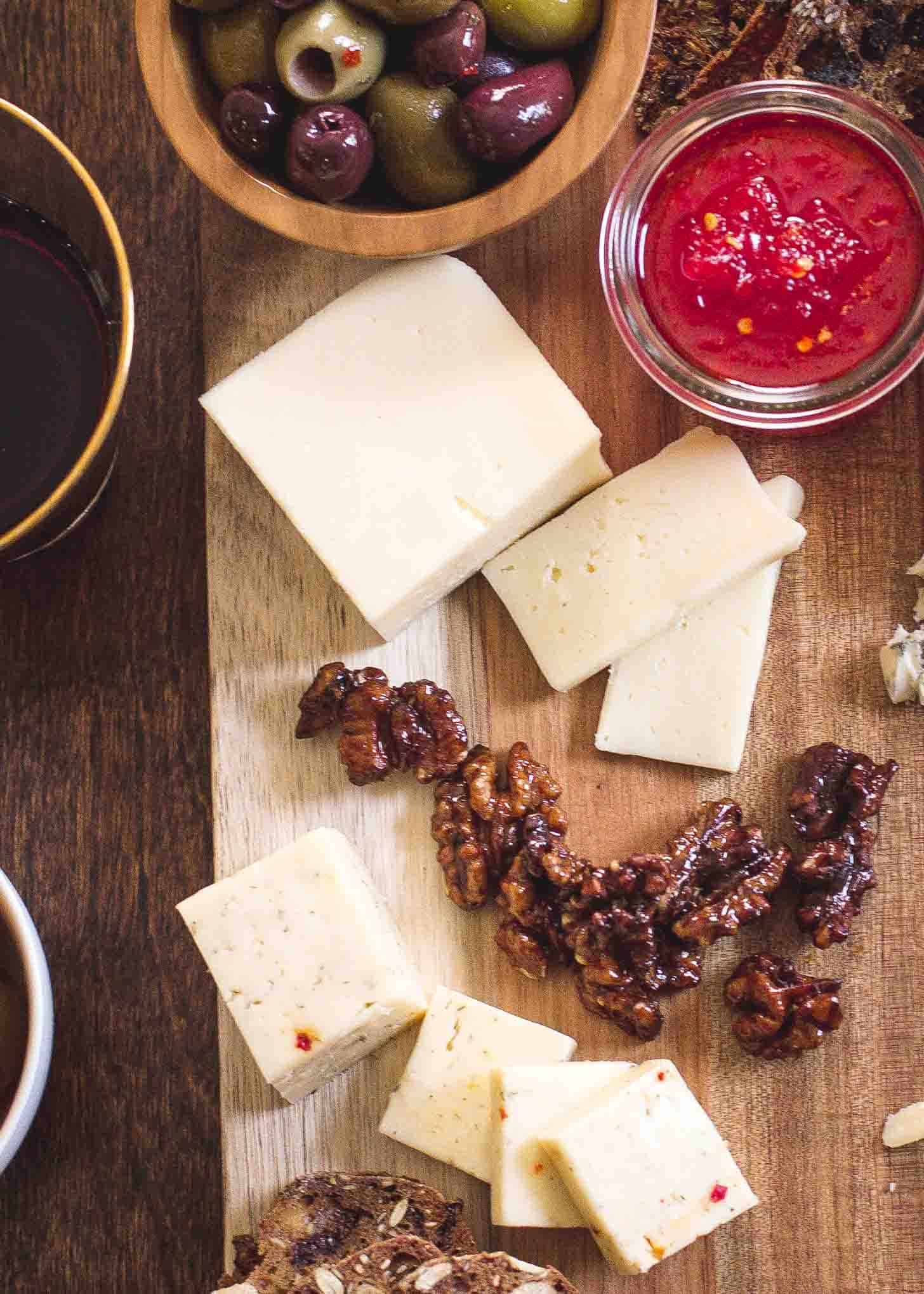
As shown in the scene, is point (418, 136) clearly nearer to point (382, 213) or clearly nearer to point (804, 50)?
point (382, 213)

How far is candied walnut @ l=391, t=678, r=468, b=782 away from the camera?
5.83 feet

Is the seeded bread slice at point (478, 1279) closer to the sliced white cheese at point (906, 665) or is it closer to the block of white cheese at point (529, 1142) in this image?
the block of white cheese at point (529, 1142)

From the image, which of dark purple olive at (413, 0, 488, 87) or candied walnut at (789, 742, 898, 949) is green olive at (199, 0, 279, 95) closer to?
dark purple olive at (413, 0, 488, 87)

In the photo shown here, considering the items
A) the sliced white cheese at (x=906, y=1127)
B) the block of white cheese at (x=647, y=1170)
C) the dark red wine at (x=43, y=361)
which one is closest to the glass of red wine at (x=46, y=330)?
the dark red wine at (x=43, y=361)

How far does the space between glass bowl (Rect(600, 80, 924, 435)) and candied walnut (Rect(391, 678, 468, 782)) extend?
50 cm

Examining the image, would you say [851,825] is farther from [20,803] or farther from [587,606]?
[20,803]

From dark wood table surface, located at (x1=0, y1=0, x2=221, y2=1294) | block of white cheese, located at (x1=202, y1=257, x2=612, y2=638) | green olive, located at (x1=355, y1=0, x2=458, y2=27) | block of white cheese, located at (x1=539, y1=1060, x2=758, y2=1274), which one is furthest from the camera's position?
dark wood table surface, located at (x1=0, y1=0, x2=221, y2=1294)

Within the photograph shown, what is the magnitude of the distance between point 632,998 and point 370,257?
0.96 metres

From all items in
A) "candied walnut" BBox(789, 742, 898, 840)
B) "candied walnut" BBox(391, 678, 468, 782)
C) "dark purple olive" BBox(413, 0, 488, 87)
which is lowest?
"candied walnut" BBox(789, 742, 898, 840)

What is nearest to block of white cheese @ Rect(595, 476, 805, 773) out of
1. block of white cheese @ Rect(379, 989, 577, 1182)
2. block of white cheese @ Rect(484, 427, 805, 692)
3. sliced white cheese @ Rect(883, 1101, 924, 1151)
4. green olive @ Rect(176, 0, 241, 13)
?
block of white cheese @ Rect(484, 427, 805, 692)

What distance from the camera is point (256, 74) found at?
5.23 feet

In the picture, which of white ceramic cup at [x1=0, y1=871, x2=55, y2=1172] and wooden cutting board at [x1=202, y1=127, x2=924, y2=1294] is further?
wooden cutting board at [x1=202, y1=127, x2=924, y2=1294]

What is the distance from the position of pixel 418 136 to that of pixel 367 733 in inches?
28.4

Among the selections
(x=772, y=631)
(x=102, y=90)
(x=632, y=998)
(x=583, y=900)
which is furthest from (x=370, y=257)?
(x=632, y=998)
